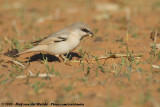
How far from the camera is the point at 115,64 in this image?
6168 mm

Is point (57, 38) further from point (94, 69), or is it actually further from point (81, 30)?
point (94, 69)

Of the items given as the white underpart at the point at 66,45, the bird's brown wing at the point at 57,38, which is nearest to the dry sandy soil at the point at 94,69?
the white underpart at the point at 66,45

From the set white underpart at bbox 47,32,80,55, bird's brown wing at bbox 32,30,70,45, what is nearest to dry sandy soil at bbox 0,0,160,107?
white underpart at bbox 47,32,80,55

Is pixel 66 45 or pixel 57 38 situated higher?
pixel 57 38

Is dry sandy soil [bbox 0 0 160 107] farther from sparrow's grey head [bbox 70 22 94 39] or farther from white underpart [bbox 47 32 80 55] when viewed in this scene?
sparrow's grey head [bbox 70 22 94 39]

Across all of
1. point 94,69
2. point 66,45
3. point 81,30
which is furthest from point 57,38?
point 94,69

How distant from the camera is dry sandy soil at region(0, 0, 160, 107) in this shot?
4398 mm

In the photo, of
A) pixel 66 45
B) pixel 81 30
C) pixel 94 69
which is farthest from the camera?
pixel 81 30

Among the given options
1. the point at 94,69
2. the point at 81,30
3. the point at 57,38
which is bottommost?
the point at 94,69

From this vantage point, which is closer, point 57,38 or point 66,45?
point 66,45

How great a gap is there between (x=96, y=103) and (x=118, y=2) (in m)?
11.3

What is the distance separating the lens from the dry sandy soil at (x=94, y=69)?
4398 millimetres

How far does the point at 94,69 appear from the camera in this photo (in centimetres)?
594

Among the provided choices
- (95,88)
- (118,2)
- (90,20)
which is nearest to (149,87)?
(95,88)
